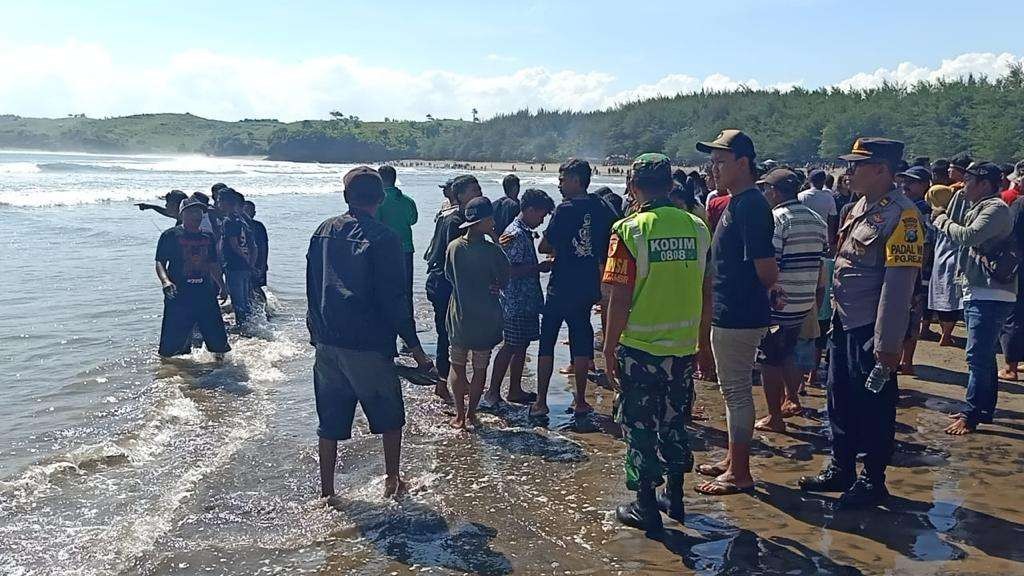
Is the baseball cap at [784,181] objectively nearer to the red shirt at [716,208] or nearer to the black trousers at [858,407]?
the red shirt at [716,208]

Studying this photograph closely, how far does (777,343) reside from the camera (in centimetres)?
614

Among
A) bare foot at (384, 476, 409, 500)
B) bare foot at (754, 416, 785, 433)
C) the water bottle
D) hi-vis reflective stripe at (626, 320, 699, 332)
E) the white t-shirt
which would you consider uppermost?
the white t-shirt

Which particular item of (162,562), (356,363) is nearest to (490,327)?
(356,363)

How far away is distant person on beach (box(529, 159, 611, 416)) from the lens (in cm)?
663

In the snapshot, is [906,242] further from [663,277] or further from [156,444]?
[156,444]

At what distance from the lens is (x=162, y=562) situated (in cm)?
450

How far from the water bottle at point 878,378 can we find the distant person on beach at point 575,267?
100 inches

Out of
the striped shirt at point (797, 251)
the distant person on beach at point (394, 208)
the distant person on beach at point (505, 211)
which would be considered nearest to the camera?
the striped shirt at point (797, 251)

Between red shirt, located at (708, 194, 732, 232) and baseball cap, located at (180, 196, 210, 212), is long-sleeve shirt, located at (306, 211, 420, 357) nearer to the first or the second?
red shirt, located at (708, 194, 732, 232)

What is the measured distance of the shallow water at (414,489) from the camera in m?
4.45

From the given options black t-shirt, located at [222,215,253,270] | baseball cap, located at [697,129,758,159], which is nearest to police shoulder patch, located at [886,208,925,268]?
baseball cap, located at [697,129,758,159]

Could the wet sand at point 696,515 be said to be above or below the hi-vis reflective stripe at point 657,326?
below

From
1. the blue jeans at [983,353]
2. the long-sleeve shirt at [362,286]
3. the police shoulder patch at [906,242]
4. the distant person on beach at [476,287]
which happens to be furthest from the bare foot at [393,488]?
the blue jeans at [983,353]

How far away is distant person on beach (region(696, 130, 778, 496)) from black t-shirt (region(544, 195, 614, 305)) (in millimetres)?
1617
